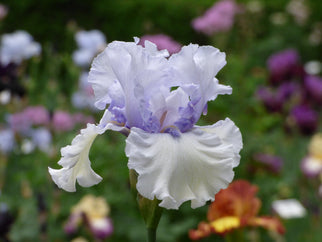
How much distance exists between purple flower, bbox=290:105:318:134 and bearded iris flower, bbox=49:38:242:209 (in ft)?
7.16

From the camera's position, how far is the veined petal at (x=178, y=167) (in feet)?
2.43

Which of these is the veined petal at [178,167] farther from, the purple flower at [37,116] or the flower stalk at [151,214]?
the purple flower at [37,116]

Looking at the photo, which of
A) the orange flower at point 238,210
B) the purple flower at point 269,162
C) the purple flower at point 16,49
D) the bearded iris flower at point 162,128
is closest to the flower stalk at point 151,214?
the bearded iris flower at point 162,128

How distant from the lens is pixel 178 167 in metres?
0.76

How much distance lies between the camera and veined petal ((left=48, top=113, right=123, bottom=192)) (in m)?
0.81

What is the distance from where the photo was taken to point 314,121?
2998 mm

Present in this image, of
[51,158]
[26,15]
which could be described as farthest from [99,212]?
[26,15]

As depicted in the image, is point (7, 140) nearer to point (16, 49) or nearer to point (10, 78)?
point (10, 78)

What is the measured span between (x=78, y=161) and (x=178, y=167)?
171mm

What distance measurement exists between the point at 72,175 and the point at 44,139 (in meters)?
2.00

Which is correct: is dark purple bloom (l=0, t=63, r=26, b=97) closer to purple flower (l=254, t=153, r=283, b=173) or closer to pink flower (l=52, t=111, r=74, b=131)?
pink flower (l=52, t=111, r=74, b=131)

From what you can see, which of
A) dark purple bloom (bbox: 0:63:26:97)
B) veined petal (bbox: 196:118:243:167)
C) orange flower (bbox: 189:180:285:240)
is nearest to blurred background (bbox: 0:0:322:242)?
dark purple bloom (bbox: 0:63:26:97)

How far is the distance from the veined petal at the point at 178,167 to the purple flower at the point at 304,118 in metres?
2.32

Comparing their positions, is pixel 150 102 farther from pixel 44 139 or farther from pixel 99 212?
pixel 44 139
